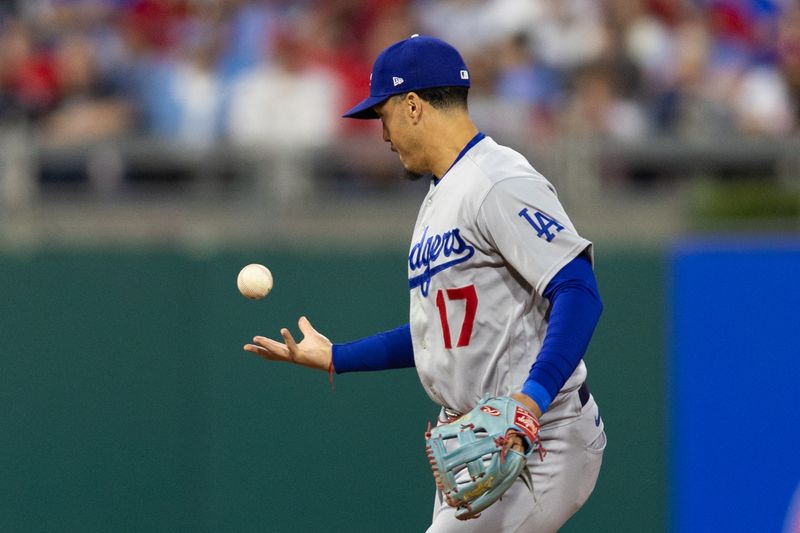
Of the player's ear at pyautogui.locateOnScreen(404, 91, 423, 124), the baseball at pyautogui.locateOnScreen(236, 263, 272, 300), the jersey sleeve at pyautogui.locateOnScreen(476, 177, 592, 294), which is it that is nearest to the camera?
the jersey sleeve at pyautogui.locateOnScreen(476, 177, 592, 294)

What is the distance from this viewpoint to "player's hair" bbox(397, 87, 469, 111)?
350 centimetres

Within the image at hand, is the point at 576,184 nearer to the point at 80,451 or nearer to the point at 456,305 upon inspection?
the point at 80,451

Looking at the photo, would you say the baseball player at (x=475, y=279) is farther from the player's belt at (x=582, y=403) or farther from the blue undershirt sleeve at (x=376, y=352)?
the blue undershirt sleeve at (x=376, y=352)

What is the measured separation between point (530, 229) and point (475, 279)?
25 cm

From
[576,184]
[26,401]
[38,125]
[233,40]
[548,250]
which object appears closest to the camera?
[548,250]

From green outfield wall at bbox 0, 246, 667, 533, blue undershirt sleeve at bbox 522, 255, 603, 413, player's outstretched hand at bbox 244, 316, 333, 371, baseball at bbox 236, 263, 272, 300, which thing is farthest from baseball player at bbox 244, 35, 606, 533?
green outfield wall at bbox 0, 246, 667, 533

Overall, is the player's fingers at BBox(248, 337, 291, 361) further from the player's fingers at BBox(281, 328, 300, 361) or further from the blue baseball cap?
the blue baseball cap

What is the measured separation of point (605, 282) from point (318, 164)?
1.70 meters

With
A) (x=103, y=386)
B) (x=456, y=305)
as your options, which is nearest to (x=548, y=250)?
(x=456, y=305)

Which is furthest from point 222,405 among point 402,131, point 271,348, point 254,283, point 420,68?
point 420,68

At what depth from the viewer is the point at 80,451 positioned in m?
5.94

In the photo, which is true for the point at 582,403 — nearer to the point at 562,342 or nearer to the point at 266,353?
the point at 562,342

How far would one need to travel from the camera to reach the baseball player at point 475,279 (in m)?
3.38

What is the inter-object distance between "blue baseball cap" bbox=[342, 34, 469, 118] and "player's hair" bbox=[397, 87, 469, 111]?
2cm
